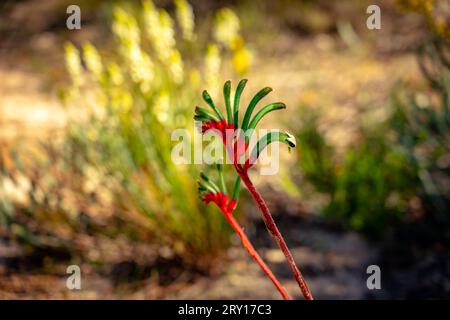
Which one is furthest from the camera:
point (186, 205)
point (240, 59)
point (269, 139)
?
point (240, 59)

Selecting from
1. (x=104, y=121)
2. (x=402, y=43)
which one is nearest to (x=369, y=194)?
(x=104, y=121)

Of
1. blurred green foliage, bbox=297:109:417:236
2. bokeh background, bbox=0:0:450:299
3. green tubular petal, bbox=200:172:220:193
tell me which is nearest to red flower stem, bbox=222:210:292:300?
green tubular petal, bbox=200:172:220:193

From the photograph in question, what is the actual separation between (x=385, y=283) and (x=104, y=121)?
1214mm

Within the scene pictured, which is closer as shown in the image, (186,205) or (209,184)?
(209,184)

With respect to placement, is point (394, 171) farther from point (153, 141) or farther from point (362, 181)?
point (153, 141)

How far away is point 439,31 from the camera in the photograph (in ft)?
7.36

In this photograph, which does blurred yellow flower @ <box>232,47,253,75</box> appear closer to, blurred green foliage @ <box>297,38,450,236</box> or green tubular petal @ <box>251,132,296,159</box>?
blurred green foliage @ <box>297,38,450,236</box>

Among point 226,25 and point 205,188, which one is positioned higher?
point 226,25

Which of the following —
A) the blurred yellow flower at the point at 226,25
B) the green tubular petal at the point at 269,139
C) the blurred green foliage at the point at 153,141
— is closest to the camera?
the green tubular petal at the point at 269,139

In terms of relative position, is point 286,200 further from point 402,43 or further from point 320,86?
point 402,43

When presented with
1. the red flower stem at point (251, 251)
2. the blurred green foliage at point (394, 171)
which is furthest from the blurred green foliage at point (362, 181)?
the red flower stem at point (251, 251)

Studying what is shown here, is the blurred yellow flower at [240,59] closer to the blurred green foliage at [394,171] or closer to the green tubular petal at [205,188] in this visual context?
the blurred green foliage at [394,171]

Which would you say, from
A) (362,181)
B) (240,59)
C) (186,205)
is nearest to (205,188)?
(186,205)
